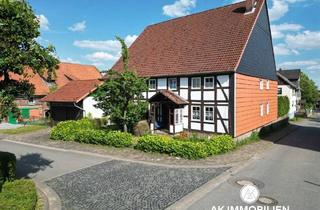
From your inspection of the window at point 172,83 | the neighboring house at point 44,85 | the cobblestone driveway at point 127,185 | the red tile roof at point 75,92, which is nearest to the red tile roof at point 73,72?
the neighboring house at point 44,85

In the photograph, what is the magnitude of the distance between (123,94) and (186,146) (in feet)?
19.7

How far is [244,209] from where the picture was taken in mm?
8789

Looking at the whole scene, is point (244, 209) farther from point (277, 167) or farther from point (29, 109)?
point (29, 109)

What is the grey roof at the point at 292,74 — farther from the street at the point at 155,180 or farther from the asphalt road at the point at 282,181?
the street at the point at 155,180

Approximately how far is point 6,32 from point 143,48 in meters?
21.4

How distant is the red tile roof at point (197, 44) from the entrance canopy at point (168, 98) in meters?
1.85

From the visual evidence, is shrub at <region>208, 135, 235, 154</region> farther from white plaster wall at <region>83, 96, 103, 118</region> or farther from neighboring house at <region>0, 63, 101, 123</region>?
neighboring house at <region>0, 63, 101, 123</region>

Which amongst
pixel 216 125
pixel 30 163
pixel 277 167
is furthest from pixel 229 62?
pixel 30 163

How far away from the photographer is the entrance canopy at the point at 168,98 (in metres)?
21.8

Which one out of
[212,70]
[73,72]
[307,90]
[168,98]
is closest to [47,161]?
[168,98]

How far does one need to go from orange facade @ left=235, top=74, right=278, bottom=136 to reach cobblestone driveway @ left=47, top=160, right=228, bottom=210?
28.3 ft

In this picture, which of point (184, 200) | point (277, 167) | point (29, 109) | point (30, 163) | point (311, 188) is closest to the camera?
point (184, 200)

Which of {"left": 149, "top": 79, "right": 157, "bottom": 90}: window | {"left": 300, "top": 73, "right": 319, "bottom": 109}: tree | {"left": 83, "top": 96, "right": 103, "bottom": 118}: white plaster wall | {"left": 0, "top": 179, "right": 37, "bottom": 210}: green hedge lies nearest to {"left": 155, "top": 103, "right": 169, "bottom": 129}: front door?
{"left": 149, "top": 79, "right": 157, "bottom": 90}: window

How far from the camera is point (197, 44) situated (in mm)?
24172
